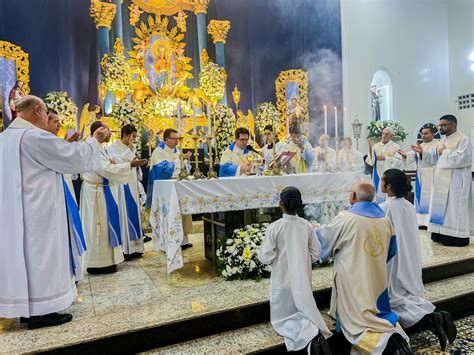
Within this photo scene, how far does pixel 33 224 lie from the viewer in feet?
10.6

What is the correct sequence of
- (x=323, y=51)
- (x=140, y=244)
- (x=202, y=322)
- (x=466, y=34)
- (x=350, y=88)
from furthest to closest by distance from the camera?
(x=466, y=34) → (x=350, y=88) → (x=323, y=51) → (x=140, y=244) → (x=202, y=322)

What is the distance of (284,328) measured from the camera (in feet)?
10.3

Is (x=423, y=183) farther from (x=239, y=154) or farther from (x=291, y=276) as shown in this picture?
(x=291, y=276)

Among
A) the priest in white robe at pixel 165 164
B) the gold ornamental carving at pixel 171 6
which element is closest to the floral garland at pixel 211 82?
the gold ornamental carving at pixel 171 6

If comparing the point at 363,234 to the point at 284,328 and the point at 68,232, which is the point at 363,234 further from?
the point at 68,232

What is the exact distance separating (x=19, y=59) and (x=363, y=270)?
8160mm

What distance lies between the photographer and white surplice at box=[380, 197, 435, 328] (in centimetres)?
361

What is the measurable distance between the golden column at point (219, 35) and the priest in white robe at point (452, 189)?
590 centimetres

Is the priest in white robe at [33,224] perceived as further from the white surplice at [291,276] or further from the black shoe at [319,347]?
the black shoe at [319,347]

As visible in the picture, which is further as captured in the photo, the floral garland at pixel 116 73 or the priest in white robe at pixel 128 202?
the floral garland at pixel 116 73

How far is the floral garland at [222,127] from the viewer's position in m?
8.95

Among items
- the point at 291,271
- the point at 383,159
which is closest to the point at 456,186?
the point at 383,159

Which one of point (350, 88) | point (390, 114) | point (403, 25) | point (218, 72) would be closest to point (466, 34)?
point (403, 25)

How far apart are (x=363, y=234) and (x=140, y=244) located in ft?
12.2
